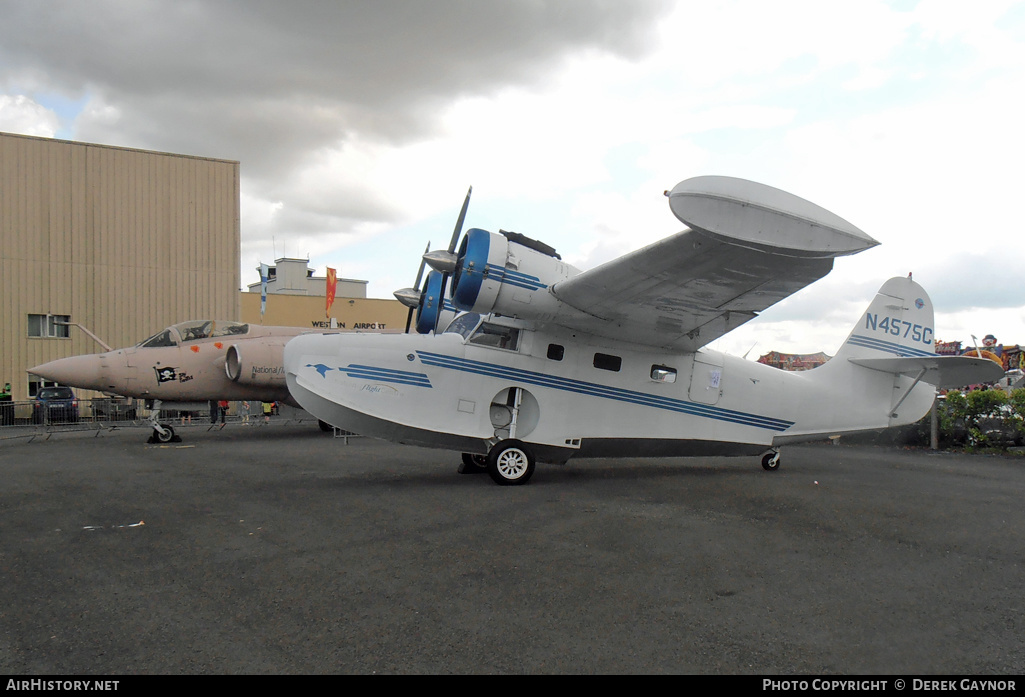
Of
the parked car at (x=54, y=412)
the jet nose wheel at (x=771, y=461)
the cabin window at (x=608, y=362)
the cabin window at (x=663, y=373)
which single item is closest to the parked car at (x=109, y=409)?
the parked car at (x=54, y=412)

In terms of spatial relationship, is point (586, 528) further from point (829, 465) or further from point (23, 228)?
point (23, 228)

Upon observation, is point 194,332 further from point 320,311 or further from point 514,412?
point 320,311

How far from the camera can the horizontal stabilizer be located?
955 centimetres

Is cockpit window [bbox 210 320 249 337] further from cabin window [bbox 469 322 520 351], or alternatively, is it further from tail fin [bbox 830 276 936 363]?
tail fin [bbox 830 276 936 363]

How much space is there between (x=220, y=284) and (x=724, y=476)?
26605 mm

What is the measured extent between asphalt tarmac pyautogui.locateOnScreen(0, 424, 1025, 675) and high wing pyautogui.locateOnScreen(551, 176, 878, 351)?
90.2 inches

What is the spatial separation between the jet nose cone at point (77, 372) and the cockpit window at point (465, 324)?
29.0 feet

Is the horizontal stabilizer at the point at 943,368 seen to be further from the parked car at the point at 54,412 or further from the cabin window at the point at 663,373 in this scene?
the parked car at the point at 54,412

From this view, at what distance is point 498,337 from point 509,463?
5.95 feet

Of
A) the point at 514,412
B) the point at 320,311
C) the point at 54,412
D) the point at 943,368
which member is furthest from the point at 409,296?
the point at 320,311

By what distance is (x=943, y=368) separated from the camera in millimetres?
10125

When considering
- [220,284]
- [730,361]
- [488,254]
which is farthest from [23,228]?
[730,361]

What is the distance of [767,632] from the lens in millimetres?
3508

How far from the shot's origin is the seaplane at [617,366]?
23.2 ft
